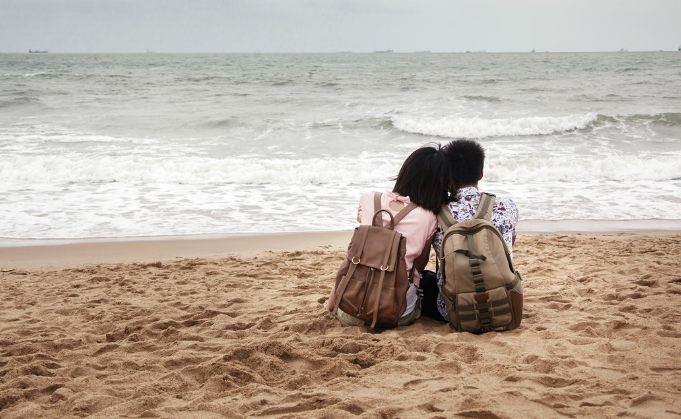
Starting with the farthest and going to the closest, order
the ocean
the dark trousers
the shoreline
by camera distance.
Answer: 1. the ocean
2. the shoreline
3. the dark trousers

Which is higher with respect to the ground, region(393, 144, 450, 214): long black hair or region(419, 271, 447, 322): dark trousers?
region(393, 144, 450, 214): long black hair

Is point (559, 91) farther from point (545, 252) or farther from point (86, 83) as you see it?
point (86, 83)

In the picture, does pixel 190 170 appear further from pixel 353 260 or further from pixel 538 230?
pixel 353 260

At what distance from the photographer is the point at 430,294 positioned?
3.58 meters

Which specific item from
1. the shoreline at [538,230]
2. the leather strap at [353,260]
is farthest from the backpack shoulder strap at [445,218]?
the shoreline at [538,230]

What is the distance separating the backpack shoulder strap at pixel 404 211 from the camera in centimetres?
321

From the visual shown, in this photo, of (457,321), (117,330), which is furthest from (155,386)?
(457,321)

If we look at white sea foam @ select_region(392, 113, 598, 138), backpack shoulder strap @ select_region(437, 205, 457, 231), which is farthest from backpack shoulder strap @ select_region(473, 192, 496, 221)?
white sea foam @ select_region(392, 113, 598, 138)

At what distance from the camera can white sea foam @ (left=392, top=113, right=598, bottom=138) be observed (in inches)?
620

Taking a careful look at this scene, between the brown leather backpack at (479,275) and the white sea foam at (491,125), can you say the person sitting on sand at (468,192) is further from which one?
the white sea foam at (491,125)

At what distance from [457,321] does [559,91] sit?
21860 mm

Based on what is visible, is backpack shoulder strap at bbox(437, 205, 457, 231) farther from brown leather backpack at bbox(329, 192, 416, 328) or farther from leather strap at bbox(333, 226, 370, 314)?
leather strap at bbox(333, 226, 370, 314)

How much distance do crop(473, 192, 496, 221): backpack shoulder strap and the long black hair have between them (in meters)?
0.23

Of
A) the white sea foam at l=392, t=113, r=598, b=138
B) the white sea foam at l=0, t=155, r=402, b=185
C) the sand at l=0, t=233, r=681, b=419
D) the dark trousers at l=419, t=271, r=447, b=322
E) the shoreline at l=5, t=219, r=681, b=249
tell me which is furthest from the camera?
the white sea foam at l=392, t=113, r=598, b=138
